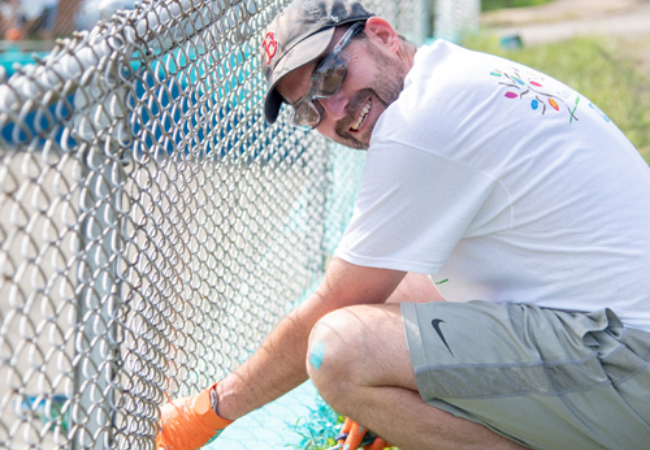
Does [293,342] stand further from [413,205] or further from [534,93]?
[534,93]

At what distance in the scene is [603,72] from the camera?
7387mm

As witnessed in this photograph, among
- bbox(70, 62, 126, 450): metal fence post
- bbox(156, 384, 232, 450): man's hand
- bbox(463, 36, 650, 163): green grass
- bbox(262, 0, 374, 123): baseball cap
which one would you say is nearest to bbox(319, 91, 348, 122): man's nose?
bbox(262, 0, 374, 123): baseball cap

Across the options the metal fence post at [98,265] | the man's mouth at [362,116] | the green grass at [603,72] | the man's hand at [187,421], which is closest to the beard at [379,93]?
the man's mouth at [362,116]

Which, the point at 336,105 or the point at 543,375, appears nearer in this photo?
the point at 543,375

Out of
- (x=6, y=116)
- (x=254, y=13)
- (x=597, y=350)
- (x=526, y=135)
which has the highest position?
(x=6, y=116)

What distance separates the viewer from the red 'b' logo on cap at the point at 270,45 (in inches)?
85.6

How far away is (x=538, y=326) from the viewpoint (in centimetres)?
192

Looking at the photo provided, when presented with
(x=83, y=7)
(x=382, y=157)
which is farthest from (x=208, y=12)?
(x=83, y=7)

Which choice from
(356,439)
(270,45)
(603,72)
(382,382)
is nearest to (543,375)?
(382,382)

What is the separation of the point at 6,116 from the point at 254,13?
139cm

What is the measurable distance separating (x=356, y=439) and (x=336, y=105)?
105 centimetres

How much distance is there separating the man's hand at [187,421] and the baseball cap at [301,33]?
912 millimetres

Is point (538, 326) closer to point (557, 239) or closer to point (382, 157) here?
point (557, 239)

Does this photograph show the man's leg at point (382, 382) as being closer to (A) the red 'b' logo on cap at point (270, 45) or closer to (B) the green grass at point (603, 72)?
(A) the red 'b' logo on cap at point (270, 45)
